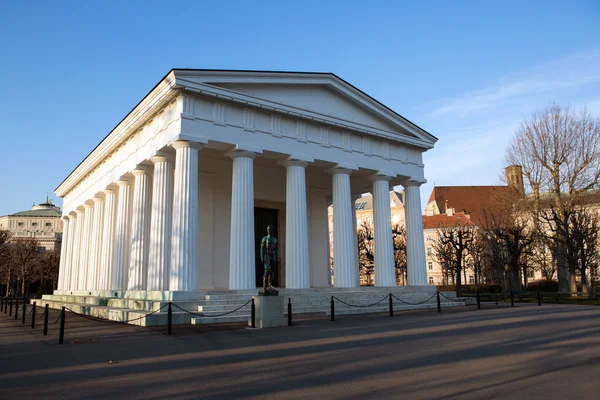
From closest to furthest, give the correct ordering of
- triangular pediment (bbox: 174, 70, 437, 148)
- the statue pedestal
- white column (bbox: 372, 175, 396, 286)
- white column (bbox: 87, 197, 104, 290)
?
the statue pedestal, triangular pediment (bbox: 174, 70, 437, 148), white column (bbox: 372, 175, 396, 286), white column (bbox: 87, 197, 104, 290)

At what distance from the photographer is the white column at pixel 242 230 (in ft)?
65.2

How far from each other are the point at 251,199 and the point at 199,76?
5.84m

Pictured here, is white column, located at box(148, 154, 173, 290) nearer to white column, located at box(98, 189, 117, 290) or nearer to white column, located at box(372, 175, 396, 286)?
white column, located at box(98, 189, 117, 290)

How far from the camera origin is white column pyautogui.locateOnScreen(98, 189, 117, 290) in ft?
88.0

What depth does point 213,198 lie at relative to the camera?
27016 mm

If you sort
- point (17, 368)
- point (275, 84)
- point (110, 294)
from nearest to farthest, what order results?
point (17, 368) < point (275, 84) < point (110, 294)

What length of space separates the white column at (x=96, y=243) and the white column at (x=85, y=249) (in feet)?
5.08

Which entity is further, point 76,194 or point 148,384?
point 76,194

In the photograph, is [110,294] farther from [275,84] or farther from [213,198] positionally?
[275,84]

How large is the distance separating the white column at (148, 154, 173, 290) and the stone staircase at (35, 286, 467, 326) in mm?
943

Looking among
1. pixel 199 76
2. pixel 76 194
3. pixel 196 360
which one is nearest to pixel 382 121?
pixel 199 76

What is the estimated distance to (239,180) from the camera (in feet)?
68.3

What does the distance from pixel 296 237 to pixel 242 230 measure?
10.2 feet

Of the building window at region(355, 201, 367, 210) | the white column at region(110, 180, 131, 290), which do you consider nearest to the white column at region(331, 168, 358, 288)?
the white column at region(110, 180, 131, 290)
